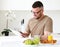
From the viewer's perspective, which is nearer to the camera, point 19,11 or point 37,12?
point 37,12

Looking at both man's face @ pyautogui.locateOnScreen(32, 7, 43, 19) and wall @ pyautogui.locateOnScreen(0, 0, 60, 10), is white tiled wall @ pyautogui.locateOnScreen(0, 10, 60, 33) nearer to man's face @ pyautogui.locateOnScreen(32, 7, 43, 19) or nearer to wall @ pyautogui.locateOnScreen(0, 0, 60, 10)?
wall @ pyautogui.locateOnScreen(0, 0, 60, 10)

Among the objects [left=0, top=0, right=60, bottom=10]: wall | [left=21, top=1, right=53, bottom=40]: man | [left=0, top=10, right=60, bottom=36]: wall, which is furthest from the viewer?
[left=0, top=10, right=60, bottom=36]: wall

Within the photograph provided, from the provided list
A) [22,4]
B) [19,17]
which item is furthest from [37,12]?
[19,17]

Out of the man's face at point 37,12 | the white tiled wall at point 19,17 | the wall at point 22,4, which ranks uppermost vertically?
the wall at point 22,4

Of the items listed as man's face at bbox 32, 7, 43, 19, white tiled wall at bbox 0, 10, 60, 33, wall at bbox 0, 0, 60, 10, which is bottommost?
white tiled wall at bbox 0, 10, 60, 33

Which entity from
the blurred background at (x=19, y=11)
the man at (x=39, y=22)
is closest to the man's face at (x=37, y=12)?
the man at (x=39, y=22)

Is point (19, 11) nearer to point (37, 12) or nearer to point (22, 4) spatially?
point (22, 4)

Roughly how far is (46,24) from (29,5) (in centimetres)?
118

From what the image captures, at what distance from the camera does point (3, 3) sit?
3652 millimetres

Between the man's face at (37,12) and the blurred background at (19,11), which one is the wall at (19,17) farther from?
the man's face at (37,12)

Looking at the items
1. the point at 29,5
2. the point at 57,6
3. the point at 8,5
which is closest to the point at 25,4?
the point at 29,5

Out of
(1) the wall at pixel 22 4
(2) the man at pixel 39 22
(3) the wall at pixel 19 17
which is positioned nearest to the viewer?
(2) the man at pixel 39 22

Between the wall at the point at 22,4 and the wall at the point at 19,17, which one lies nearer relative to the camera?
the wall at the point at 22,4

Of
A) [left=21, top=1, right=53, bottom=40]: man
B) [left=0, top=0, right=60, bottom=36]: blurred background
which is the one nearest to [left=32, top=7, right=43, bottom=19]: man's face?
[left=21, top=1, right=53, bottom=40]: man
